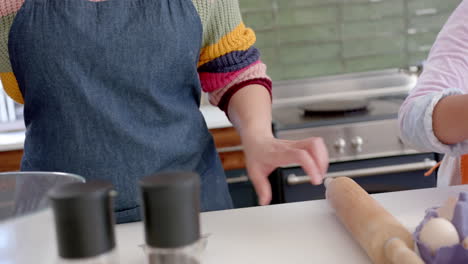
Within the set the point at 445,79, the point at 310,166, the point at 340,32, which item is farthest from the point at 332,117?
the point at 310,166

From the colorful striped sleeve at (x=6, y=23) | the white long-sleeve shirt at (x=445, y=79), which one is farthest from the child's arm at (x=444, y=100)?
the colorful striped sleeve at (x=6, y=23)

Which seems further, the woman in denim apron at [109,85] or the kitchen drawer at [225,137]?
the kitchen drawer at [225,137]

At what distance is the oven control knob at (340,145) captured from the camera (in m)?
1.84

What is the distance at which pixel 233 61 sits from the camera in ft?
3.10

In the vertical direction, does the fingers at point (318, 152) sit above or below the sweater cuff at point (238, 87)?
below

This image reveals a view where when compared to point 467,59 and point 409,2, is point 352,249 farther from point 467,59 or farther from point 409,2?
point 409,2

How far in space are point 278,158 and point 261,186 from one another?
0.12ft

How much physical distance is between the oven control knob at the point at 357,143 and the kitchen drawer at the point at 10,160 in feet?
3.58

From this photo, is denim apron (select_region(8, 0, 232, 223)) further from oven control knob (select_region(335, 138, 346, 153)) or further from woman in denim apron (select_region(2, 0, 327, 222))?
oven control knob (select_region(335, 138, 346, 153))

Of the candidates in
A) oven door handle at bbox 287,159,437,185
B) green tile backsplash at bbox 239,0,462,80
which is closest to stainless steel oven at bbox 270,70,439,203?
oven door handle at bbox 287,159,437,185

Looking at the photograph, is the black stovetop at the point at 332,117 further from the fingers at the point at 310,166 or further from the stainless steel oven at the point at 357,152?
the fingers at the point at 310,166

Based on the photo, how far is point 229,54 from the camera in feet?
3.08

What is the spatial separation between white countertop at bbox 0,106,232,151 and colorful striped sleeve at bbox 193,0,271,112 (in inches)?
33.3

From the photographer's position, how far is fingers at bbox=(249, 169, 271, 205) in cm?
60
